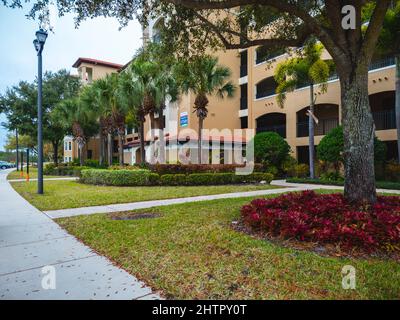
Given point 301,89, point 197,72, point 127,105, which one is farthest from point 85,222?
point 301,89

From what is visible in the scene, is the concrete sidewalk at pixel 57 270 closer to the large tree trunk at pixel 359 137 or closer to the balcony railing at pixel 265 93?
the large tree trunk at pixel 359 137

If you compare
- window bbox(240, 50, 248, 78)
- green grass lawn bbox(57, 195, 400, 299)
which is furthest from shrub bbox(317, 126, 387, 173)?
window bbox(240, 50, 248, 78)

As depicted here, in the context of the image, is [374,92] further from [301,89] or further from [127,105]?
[127,105]

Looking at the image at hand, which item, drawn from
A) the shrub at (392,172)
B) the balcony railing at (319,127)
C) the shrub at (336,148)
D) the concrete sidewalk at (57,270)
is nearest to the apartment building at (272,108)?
the balcony railing at (319,127)

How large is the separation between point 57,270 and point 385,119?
2137 cm

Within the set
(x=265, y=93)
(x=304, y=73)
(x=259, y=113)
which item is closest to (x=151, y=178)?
(x=304, y=73)

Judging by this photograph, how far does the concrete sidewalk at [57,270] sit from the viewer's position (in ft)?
10.8

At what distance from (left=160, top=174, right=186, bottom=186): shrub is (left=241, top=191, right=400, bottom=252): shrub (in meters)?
9.57

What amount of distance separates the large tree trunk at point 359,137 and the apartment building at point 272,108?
14.6 m

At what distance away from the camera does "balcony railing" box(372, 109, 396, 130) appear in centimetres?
1841

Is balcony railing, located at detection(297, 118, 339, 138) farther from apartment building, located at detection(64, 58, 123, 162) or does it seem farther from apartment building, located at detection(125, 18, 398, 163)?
apartment building, located at detection(64, 58, 123, 162)

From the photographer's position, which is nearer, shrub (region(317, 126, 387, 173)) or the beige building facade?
shrub (region(317, 126, 387, 173))

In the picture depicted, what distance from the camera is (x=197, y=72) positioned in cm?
1086

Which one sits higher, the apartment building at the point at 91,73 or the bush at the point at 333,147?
the apartment building at the point at 91,73
